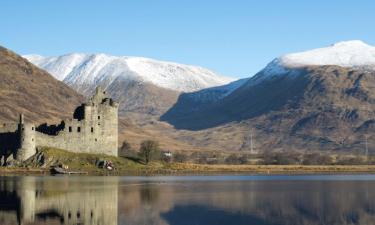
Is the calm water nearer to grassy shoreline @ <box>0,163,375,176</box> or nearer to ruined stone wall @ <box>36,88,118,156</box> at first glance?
grassy shoreline @ <box>0,163,375,176</box>

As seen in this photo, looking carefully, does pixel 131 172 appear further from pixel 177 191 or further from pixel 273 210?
pixel 273 210

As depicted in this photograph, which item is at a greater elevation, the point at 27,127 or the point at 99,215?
the point at 27,127

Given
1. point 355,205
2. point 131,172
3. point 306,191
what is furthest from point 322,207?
point 131,172

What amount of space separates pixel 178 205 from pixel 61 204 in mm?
10490

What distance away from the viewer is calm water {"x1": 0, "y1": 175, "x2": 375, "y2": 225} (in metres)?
57.2

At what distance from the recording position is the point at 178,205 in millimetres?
68250

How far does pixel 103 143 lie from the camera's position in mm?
137500

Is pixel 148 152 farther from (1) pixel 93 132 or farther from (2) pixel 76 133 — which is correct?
(2) pixel 76 133

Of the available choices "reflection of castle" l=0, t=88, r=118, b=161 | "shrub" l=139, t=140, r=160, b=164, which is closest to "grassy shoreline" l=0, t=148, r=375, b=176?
"shrub" l=139, t=140, r=160, b=164

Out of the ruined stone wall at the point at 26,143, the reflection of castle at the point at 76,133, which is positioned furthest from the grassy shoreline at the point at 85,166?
the reflection of castle at the point at 76,133

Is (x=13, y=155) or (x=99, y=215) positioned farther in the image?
(x=13, y=155)

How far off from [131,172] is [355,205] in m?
66.8

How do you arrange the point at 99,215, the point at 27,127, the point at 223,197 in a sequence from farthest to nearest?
the point at 27,127 → the point at 223,197 → the point at 99,215

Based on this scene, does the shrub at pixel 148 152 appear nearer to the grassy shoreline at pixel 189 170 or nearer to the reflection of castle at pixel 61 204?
the grassy shoreline at pixel 189 170
